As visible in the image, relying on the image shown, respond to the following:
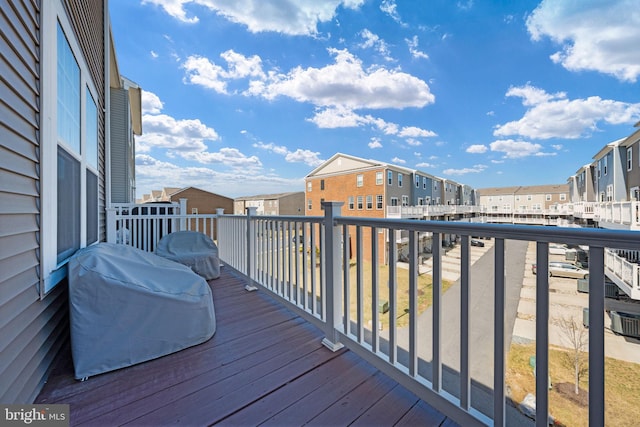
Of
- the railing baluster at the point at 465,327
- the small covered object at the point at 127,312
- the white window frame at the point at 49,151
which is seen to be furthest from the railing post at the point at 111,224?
the railing baluster at the point at 465,327

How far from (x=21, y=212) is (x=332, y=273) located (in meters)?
1.71

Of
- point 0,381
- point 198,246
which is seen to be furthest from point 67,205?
point 198,246

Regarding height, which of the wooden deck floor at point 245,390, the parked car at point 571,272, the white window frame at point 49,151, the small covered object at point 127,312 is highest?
the white window frame at point 49,151

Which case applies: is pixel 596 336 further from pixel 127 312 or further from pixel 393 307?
pixel 127 312

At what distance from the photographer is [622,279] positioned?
20.0 ft

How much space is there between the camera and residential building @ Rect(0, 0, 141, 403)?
1154 millimetres

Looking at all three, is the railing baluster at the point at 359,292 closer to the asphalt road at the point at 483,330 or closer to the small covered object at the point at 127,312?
the asphalt road at the point at 483,330

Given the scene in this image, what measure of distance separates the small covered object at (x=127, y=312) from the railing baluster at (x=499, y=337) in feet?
6.14

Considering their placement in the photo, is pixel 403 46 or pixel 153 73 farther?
pixel 403 46

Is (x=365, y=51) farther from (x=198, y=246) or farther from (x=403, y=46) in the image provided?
(x=198, y=246)

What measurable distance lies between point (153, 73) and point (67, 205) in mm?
8586

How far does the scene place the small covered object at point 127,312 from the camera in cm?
162

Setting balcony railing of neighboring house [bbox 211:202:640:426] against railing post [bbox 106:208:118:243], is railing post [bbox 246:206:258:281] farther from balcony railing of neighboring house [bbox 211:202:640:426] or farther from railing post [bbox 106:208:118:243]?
railing post [bbox 106:208:118:243]

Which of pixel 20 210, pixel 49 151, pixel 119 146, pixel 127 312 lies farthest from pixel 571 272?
pixel 119 146
